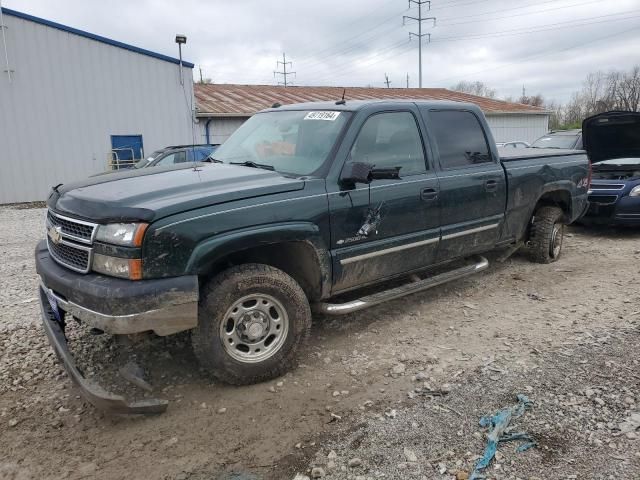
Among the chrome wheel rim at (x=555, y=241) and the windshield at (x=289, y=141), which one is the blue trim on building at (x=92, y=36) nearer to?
the windshield at (x=289, y=141)

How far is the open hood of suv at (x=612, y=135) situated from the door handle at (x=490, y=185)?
17.5ft

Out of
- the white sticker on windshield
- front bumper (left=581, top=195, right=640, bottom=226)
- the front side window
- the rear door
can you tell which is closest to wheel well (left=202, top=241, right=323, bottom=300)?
the front side window

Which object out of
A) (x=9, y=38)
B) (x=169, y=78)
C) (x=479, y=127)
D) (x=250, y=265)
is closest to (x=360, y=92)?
(x=169, y=78)

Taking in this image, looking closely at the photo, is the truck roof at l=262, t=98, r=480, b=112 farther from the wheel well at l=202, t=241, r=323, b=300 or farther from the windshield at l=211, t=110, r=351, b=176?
the wheel well at l=202, t=241, r=323, b=300

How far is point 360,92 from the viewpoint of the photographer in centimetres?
2684

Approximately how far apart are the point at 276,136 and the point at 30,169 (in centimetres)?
1427

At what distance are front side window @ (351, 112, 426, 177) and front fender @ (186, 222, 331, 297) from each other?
2.62 ft

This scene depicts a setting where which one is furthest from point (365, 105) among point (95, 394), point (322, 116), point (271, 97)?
point (271, 97)

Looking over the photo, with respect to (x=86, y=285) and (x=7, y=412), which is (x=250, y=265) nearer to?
(x=86, y=285)

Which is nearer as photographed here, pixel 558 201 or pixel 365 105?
pixel 365 105

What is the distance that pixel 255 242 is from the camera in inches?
130

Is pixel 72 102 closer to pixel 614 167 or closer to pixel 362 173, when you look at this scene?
pixel 614 167

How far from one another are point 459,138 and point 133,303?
347 cm

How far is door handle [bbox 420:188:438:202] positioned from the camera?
4359mm
